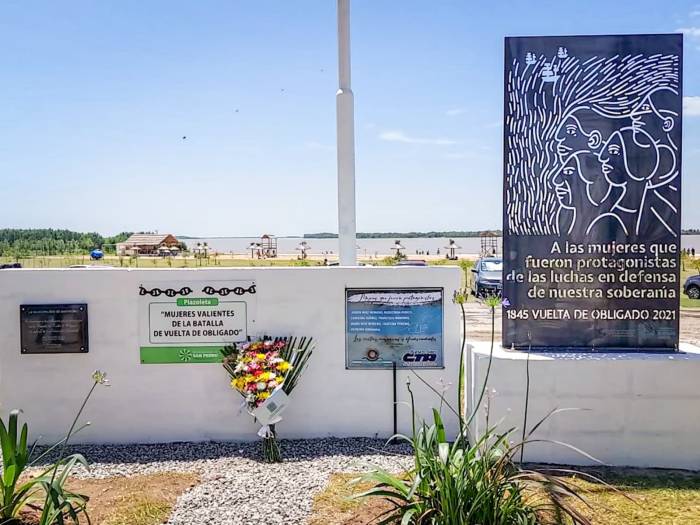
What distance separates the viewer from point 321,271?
222 inches

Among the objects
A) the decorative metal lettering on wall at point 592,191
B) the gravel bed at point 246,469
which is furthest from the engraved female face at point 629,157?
the gravel bed at point 246,469

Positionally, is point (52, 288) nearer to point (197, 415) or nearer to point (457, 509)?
point (197, 415)

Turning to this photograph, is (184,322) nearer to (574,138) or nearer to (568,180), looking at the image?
(568,180)

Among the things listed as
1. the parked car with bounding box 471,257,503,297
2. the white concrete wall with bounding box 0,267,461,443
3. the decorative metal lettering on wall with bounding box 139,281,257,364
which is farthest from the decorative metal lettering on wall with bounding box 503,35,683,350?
the parked car with bounding box 471,257,503,297

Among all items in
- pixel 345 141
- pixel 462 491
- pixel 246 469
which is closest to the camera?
pixel 462 491

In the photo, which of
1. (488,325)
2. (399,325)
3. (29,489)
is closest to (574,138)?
(399,325)

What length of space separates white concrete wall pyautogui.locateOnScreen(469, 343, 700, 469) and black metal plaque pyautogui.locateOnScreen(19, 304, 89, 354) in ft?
11.8

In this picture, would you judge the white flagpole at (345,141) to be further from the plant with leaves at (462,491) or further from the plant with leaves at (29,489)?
the plant with leaves at (29,489)

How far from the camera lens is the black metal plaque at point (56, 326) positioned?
5.63 meters

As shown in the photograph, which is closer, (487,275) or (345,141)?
(345,141)

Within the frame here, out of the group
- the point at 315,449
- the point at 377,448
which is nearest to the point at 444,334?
the point at 377,448

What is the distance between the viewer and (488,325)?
1533 centimetres

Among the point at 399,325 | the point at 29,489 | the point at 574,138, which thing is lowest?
the point at 29,489

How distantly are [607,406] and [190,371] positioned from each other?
141 inches
